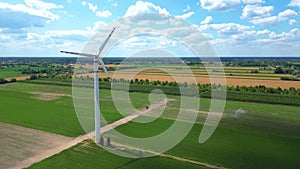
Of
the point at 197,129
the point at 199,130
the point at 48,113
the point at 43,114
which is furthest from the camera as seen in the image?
the point at 48,113

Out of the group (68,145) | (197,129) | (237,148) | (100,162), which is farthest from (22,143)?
(237,148)

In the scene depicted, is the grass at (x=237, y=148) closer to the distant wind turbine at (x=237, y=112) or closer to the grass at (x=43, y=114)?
the distant wind turbine at (x=237, y=112)

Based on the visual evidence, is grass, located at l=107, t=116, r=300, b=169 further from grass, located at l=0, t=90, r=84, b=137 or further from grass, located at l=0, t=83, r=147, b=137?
grass, located at l=0, t=90, r=84, b=137

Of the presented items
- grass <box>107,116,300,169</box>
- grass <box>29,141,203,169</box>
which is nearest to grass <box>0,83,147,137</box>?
grass <box>29,141,203,169</box>

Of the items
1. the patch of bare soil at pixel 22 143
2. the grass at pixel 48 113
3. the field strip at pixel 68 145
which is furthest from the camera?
the grass at pixel 48 113

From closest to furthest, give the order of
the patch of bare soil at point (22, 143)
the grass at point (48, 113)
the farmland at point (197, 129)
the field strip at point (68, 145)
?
the field strip at point (68, 145), the farmland at point (197, 129), the patch of bare soil at point (22, 143), the grass at point (48, 113)

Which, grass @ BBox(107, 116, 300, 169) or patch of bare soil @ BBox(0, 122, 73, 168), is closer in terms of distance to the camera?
grass @ BBox(107, 116, 300, 169)

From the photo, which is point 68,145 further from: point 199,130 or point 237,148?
point 237,148

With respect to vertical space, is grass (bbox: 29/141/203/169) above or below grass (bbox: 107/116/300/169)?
below

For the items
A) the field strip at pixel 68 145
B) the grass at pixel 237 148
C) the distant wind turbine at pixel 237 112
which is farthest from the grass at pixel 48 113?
the distant wind turbine at pixel 237 112
